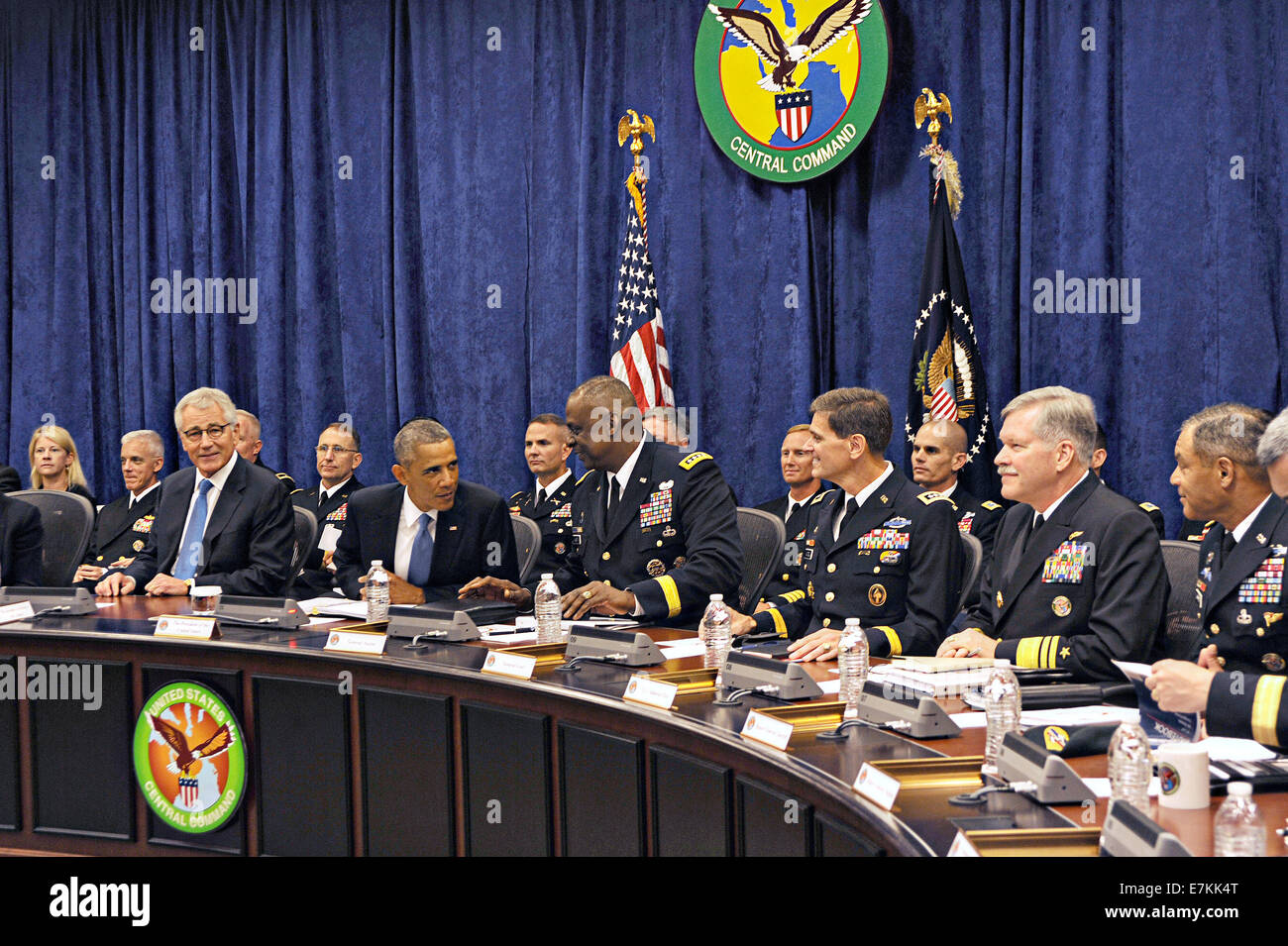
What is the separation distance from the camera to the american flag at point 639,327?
603 cm

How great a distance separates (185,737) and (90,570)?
1.66 m

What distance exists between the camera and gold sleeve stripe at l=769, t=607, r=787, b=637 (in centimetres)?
366

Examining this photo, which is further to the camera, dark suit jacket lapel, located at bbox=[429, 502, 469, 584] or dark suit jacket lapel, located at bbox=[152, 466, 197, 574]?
dark suit jacket lapel, located at bbox=[152, 466, 197, 574]

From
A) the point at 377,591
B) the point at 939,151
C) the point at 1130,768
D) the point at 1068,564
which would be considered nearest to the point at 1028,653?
the point at 1068,564

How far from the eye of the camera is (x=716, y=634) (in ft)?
10.0

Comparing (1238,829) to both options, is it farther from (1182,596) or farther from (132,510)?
(132,510)

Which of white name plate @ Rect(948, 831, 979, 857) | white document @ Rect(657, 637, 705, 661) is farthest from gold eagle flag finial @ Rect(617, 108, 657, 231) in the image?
white name plate @ Rect(948, 831, 979, 857)

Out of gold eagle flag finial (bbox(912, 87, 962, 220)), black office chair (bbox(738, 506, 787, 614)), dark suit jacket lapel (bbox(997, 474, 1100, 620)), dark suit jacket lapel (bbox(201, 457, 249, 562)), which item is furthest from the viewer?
gold eagle flag finial (bbox(912, 87, 962, 220))

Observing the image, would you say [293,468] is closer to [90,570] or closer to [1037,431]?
[90,570]

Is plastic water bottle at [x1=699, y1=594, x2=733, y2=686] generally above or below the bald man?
below

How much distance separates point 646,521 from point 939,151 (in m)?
2.45

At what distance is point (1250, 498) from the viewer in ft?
9.27

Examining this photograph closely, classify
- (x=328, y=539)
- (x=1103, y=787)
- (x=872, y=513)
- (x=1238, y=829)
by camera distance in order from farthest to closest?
(x=328, y=539)
(x=872, y=513)
(x=1103, y=787)
(x=1238, y=829)

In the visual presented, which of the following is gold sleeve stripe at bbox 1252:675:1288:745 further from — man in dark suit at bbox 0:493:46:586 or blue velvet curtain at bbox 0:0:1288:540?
man in dark suit at bbox 0:493:46:586
